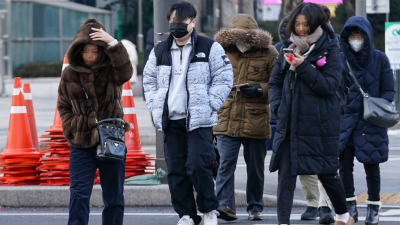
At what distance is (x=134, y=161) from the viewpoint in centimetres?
747

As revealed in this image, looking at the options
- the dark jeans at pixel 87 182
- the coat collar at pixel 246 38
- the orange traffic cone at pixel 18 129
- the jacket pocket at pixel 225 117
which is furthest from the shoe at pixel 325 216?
the orange traffic cone at pixel 18 129

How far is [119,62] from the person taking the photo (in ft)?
16.8

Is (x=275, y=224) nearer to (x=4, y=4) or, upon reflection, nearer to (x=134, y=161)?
(x=134, y=161)

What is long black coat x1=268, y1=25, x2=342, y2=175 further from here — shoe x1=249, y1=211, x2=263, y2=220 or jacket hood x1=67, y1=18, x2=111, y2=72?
jacket hood x1=67, y1=18, x2=111, y2=72

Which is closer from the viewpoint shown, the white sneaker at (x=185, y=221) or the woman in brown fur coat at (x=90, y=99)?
the woman in brown fur coat at (x=90, y=99)

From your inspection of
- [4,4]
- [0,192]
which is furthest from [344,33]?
[4,4]

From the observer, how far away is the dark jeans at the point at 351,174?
6168 mm

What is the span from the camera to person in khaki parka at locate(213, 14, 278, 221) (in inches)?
251

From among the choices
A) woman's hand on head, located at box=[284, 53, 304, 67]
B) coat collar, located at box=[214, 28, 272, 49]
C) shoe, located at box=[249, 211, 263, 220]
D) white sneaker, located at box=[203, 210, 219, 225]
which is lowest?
shoe, located at box=[249, 211, 263, 220]

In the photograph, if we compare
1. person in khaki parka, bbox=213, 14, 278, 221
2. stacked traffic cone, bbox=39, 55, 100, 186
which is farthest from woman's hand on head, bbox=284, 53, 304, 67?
stacked traffic cone, bbox=39, 55, 100, 186

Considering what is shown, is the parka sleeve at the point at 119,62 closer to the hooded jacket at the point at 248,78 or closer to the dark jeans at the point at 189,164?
the dark jeans at the point at 189,164

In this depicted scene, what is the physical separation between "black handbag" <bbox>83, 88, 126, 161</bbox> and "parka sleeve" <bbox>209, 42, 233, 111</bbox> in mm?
775

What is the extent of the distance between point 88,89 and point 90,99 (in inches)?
2.9

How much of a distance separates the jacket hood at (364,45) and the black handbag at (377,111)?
97 mm
